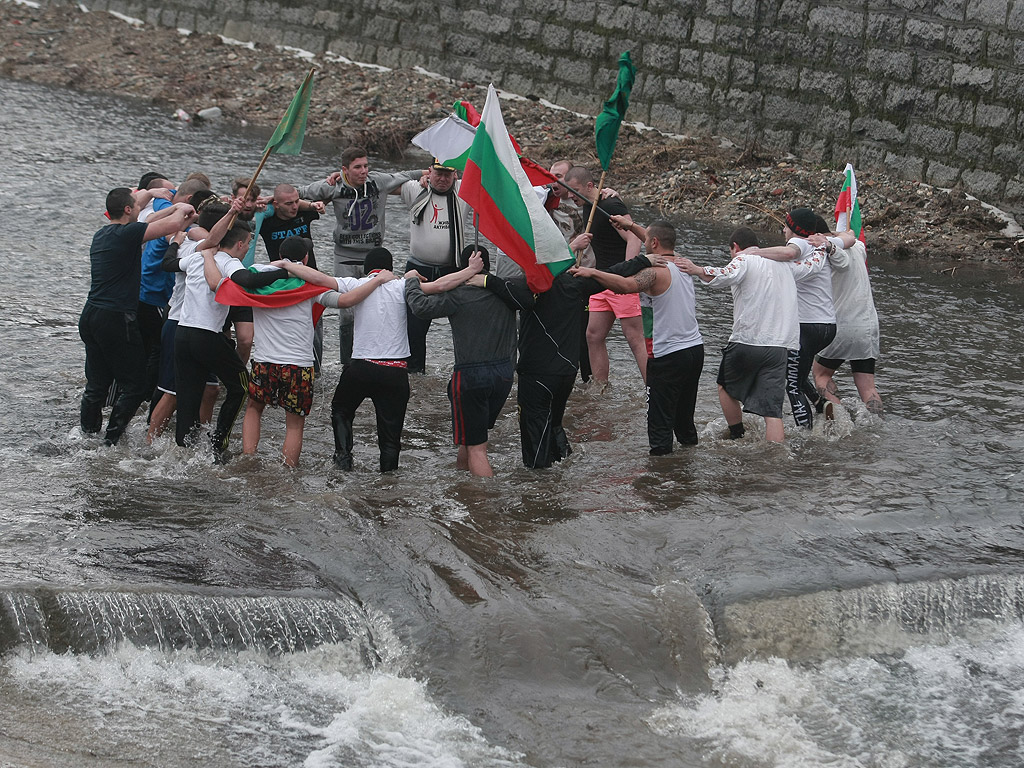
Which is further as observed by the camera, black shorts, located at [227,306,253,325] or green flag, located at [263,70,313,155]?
green flag, located at [263,70,313,155]

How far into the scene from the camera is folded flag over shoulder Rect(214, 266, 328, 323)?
7.43 meters

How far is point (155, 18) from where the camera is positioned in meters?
26.9

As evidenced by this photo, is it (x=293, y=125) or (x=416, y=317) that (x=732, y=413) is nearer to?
(x=416, y=317)

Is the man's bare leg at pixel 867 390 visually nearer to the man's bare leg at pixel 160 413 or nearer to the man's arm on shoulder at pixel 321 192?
the man's arm on shoulder at pixel 321 192

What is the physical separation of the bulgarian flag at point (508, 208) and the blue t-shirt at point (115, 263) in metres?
2.39

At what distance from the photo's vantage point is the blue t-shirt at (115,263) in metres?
Result: 8.00

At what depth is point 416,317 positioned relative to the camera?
7820 millimetres

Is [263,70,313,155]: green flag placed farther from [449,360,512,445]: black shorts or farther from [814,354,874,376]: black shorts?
[814,354,874,376]: black shorts

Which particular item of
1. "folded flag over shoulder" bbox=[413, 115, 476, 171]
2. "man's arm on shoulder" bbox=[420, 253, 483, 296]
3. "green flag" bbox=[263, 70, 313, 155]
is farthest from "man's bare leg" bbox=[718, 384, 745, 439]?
"green flag" bbox=[263, 70, 313, 155]

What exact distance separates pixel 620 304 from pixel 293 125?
118 inches

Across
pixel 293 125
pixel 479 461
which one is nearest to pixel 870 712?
pixel 479 461

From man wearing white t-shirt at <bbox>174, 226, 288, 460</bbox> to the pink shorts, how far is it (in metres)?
3.10

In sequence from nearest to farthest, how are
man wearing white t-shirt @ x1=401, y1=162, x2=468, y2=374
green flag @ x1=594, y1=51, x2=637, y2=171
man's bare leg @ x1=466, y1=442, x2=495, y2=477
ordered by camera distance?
1. man's bare leg @ x1=466, y1=442, x2=495, y2=477
2. green flag @ x1=594, y1=51, x2=637, y2=171
3. man wearing white t-shirt @ x1=401, y1=162, x2=468, y2=374

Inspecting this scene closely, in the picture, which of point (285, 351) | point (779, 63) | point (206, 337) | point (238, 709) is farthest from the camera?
point (779, 63)
